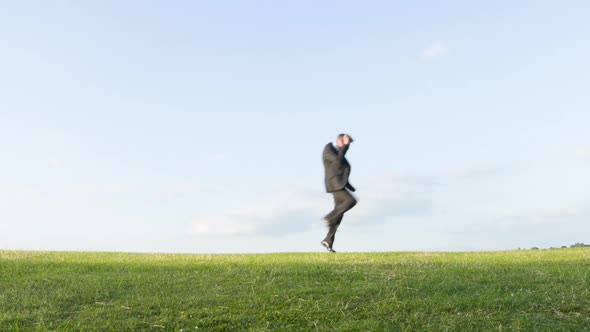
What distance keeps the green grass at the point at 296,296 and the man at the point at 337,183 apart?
8.33 ft

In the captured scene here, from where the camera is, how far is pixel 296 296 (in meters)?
11.3

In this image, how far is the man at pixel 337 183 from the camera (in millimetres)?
17953

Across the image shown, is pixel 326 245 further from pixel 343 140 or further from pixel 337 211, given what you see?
pixel 343 140

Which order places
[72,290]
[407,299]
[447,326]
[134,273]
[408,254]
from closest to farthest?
[447,326] < [407,299] < [72,290] < [134,273] < [408,254]

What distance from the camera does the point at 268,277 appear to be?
13.0m

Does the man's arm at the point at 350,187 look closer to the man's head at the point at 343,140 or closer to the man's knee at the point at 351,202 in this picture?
the man's knee at the point at 351,202

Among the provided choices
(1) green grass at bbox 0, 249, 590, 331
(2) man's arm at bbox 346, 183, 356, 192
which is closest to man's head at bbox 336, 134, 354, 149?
(2) man's arm at bbox 346, 183, 356, 192

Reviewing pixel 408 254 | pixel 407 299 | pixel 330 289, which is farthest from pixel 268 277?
pixel 408 254

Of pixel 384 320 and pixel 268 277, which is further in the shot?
pixel 268 277

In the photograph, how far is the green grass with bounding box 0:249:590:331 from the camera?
10.1m

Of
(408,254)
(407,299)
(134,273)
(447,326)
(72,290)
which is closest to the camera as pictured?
(447,326)

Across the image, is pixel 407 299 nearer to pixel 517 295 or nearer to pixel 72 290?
pixel 517 295

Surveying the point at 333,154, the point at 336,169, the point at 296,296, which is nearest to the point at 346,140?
the point at 333,154

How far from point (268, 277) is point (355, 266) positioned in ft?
7.74
